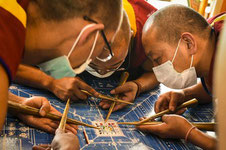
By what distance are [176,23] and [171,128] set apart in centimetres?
81

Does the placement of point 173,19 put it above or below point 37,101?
above

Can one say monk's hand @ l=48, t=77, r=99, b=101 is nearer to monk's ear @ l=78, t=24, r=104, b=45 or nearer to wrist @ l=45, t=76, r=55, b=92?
wrist @ l=45, t=76, r=55, b=92

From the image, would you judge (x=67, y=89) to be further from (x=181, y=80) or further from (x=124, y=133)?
Result: (x=181, y=80)

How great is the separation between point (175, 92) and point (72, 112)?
3.31ft

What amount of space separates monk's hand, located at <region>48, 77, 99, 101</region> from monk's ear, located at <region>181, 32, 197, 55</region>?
0.86m

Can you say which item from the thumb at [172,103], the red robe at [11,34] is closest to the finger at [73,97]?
the thumb at [172,103]

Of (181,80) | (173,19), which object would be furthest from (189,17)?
(181,80)

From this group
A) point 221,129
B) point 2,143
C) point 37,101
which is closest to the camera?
point 221,129

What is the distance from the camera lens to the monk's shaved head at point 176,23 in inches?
89.2

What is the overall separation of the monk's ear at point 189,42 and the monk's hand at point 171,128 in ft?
1.80

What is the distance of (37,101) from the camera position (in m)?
2.07

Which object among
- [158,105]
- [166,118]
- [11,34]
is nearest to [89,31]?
[11,34]

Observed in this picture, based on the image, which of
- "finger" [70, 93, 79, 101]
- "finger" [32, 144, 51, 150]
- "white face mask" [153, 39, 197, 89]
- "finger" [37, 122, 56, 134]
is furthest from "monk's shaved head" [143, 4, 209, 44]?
"finger" [32, 144, 51, 150]

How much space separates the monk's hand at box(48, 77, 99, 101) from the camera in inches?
96.0
